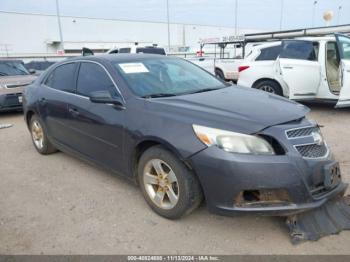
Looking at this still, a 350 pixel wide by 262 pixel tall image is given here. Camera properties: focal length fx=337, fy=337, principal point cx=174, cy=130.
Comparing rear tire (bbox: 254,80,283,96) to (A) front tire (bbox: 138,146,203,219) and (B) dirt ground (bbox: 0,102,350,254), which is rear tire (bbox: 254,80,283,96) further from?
(A) front tire (bbox: 138,146,203,219)

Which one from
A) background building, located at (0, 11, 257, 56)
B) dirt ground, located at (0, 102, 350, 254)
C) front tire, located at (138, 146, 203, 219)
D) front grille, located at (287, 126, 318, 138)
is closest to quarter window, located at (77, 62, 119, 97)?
front tire, located at (138, 146, 203, 219)

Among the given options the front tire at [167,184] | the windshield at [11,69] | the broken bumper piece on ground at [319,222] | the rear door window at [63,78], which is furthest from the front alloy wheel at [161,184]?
the windshield at [11,69]

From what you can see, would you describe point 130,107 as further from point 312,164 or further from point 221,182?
point 312,164

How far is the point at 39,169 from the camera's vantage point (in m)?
4.77

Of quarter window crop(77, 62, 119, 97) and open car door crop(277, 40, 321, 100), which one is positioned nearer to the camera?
quarter window crop(77, 62, 119, 97)

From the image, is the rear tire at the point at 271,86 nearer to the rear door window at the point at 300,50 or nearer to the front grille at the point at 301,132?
the rear door window at the point at 300,50

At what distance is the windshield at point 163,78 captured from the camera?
3.62 metres

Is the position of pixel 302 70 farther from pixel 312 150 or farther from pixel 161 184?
pixel 161 184

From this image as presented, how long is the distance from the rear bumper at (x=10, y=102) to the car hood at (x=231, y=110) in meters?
6.67

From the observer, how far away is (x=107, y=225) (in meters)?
3.24

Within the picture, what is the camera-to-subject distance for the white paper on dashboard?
149 inches

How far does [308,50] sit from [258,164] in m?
6.15

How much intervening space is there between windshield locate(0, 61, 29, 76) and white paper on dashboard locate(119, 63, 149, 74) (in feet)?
23.4

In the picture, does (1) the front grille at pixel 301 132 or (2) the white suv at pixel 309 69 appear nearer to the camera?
(1) the front grille at pixel 301 132
